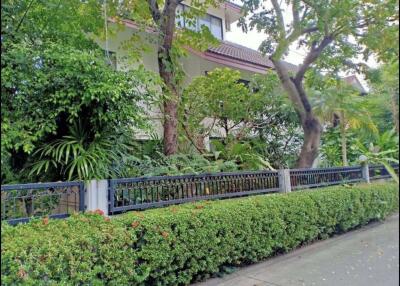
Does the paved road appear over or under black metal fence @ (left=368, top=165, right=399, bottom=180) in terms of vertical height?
under

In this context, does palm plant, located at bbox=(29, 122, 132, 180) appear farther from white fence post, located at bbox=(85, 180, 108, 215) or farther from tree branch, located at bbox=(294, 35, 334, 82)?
tree branch, located at bbox=(294, 35, 334, 82)

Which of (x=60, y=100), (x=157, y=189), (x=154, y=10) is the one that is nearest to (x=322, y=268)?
(x=157, y=189)

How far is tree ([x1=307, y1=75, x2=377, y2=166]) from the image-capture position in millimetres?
2225

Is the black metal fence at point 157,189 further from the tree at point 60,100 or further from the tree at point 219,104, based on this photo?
the tree at point 219,104

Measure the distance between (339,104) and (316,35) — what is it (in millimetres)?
1179

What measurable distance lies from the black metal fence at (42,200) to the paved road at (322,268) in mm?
Result: 1917

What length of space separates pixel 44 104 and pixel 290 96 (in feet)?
10.5

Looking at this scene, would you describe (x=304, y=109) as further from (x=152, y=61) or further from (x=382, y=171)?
(x=152, y=61)

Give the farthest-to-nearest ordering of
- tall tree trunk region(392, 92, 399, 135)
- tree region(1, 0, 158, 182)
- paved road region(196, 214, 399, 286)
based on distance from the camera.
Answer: tree region(1, 0, 158, 182), paved road region(196, 214, 399, 286), tall tree trunk region(392, 92, 399, 135)

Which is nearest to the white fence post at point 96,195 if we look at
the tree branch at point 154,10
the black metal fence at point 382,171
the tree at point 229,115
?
the black metal fence at point 382,171

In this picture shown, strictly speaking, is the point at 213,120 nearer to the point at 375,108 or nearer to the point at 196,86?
the point at 196,86

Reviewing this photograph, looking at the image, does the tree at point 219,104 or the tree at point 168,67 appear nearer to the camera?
the tree at point 168,67

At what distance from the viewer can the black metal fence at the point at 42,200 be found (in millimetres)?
3266

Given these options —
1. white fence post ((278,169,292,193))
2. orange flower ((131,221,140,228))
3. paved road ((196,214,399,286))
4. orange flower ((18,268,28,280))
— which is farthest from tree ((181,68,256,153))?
orange flower ((18,268,28,280))
